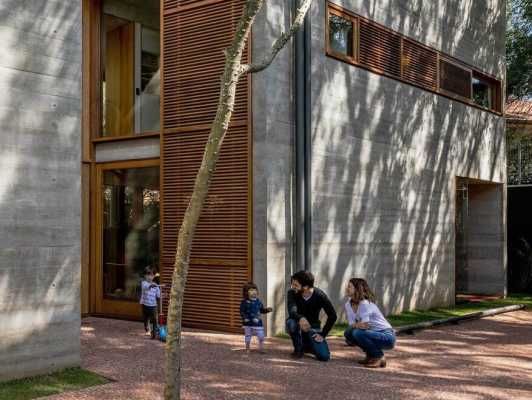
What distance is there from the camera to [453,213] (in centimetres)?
1634

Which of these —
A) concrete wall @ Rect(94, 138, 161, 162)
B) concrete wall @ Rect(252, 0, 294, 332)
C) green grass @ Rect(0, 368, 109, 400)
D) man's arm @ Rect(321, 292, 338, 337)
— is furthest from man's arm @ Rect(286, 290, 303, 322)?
concrete wall @ Rect(94, 138, 161, 162)

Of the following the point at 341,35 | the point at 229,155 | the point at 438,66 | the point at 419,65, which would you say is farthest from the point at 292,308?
the point at 438,66

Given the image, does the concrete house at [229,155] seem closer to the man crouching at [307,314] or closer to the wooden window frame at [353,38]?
the wooden window frame at [353,38]

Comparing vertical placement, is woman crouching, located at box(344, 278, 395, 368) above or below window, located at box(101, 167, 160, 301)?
below

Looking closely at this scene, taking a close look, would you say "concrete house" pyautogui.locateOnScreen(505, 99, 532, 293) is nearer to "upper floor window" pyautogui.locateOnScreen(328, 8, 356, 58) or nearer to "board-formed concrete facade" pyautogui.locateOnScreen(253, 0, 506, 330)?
"board-formed concrete facade" pyautogui.locateOnScreen(253, 0, 506, 330)

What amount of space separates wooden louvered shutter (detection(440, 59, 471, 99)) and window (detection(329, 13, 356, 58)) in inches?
147

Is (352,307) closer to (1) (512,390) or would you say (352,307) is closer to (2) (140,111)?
(1) (512,390)

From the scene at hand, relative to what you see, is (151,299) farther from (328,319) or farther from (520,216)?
(520,216)

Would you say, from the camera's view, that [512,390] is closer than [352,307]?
Yes

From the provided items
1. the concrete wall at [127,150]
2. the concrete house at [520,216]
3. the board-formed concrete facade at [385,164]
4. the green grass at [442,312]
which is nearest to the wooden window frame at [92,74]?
the concrete wall at [127,150]

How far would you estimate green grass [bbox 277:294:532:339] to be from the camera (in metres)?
12.3

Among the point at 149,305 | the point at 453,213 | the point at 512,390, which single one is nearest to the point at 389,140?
the point at 453,213

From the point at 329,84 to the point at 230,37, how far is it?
2026 mm

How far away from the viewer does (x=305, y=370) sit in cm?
852
